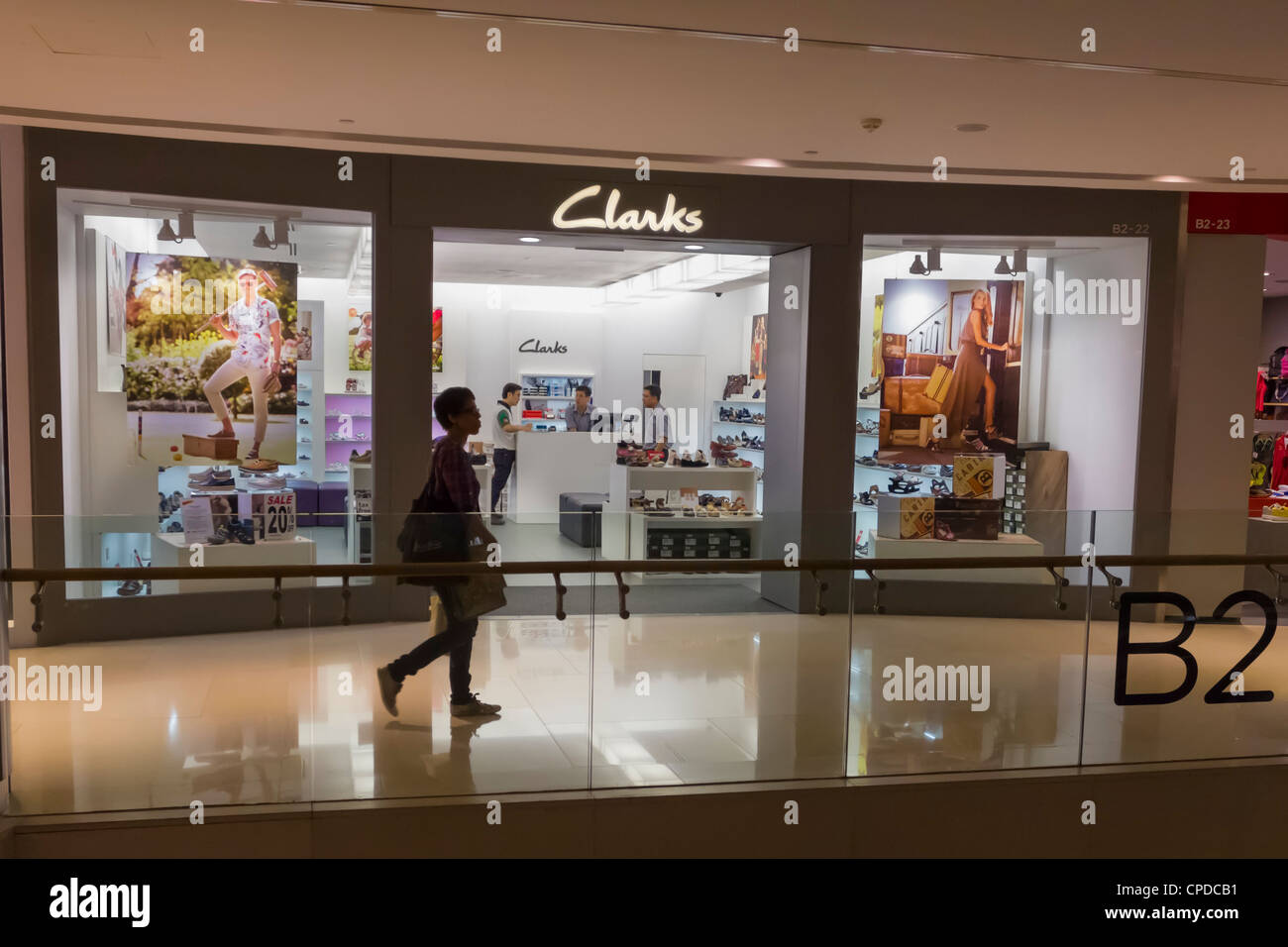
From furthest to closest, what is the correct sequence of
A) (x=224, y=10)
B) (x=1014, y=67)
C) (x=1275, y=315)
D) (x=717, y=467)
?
(x=1275, y=315) < (x=717, y=467) < (x=1014, y=67) < (x=224, y=10)

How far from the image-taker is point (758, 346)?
1317cm

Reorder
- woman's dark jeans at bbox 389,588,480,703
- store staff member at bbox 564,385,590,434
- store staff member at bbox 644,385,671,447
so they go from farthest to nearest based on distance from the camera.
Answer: store staff member at bbox 644,385,671,447
store staff member at bbox 564,385,590,434
woman's dark jeans at bbox 389,588,480,703

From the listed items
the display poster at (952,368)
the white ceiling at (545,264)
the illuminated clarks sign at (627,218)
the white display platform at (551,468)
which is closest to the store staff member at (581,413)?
the white display platform at (551,468)

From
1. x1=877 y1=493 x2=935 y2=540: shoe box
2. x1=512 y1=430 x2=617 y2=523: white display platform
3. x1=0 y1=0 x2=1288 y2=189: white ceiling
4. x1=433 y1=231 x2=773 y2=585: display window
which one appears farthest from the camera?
x1=512 y1=430 x2=617 y2=523: white display platform

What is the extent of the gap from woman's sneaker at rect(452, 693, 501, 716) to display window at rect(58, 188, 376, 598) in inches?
104

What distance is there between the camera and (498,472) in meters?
12.1

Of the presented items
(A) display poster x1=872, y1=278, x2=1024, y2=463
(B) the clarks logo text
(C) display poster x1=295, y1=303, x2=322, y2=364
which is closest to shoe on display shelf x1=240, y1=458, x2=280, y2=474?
(C) display poster x1=295, y1=303, x2=322, y2=364

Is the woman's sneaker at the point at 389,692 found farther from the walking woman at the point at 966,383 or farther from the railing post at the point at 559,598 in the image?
the walking woman at the point at 966,383

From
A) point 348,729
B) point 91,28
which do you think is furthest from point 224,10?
point 348,729

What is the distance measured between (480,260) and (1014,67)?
28.1 ft

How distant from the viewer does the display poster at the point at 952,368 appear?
8.32 metres

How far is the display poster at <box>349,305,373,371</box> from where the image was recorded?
23.4 feet

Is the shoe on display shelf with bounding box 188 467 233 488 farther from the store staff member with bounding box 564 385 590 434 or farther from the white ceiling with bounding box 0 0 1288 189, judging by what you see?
the store staff member with bounding box 564 385 590 434
